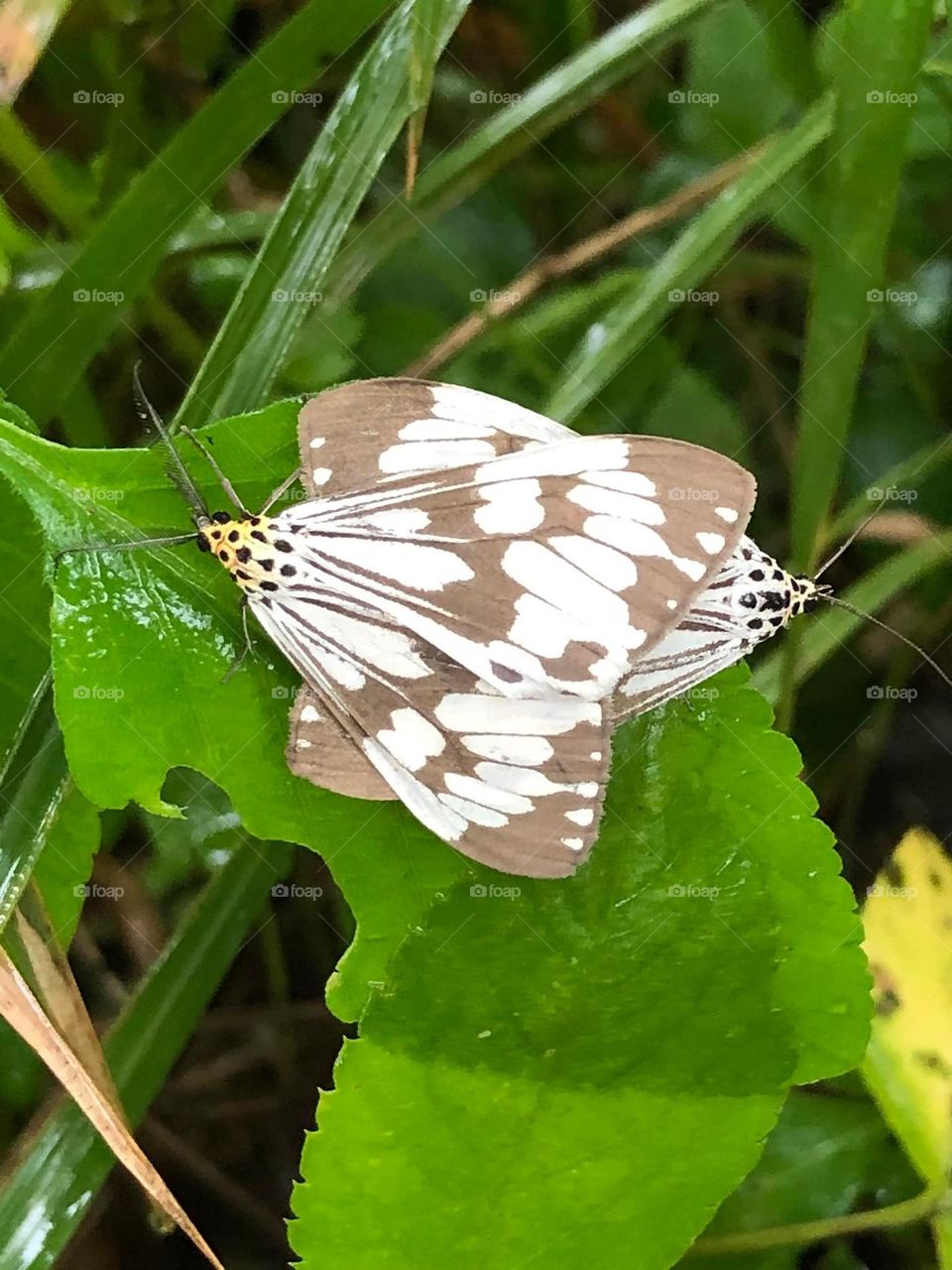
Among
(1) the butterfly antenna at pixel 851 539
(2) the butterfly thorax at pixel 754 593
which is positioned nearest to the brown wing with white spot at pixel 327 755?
(2) the butterfly thorax at pixel 754 593

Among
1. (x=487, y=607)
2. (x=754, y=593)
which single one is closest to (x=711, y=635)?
(x=754, y=593)

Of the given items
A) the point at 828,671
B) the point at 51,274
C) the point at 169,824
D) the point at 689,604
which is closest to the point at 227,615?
the point at 689,604

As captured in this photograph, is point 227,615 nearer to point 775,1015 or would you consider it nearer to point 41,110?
point 775,1015

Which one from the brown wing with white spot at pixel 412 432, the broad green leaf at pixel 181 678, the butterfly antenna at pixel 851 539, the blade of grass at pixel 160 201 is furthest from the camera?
the butterfly antenna at pixel 851 539

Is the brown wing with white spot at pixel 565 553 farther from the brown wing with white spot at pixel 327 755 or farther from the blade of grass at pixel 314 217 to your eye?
the blade of grass at pixel 314 217

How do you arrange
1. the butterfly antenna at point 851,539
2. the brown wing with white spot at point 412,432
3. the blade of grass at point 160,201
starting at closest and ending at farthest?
the brown wing with white spot at point 412,432 < the blade of grass at point 160,201 < the butterfly antenna at point 851,539

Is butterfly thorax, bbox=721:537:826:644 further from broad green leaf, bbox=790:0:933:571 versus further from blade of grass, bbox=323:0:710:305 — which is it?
blade of grass, bbox=323:0:710:305

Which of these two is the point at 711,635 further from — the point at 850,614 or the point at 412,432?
the point at 850,614
